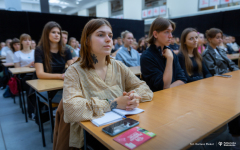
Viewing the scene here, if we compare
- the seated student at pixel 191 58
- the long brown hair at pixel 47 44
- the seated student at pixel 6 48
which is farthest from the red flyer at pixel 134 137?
the seated student at pixel 6 48

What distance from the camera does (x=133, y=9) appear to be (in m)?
11.3

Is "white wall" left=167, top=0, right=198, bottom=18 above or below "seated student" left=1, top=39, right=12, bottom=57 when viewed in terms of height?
above

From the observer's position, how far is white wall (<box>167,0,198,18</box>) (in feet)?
26.6

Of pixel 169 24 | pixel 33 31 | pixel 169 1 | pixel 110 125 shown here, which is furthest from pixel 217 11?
pixel 110 125

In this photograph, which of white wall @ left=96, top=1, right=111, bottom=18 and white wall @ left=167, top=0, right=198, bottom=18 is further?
white wall @ left=96, top=1, right=111, bottom=18

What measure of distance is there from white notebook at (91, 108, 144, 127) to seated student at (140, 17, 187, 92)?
68 centimetres

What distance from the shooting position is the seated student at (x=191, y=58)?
221 centimetres

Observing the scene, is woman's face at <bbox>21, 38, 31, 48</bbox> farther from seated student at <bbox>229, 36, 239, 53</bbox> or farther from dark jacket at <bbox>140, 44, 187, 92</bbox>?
seated student at <bbox>229, 36, 239, 53</bbox>

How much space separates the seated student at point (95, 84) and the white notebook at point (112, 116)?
0.09ft

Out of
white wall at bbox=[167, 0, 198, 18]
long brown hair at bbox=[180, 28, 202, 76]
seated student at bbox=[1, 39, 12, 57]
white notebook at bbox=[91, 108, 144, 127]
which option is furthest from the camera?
white wall at bbox=[167, 0, 198, 18]

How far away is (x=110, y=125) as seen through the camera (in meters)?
0.83

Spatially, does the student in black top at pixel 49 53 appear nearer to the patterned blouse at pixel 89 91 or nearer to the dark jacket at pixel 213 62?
the patterned blouse at pixel 89 91

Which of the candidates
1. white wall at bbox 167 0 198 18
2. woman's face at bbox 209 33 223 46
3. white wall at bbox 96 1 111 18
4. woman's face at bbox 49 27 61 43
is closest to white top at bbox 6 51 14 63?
woman's face at bbox 49 27 61 43

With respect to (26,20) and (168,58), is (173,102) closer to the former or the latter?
(168,58)
